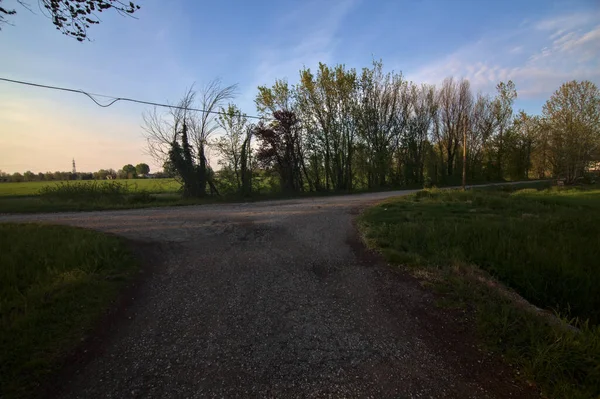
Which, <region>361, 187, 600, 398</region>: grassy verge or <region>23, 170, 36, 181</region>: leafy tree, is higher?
<region>23, 170, 36, 181</region>: leafy tree

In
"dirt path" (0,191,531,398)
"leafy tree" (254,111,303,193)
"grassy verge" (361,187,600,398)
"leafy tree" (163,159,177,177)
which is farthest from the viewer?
"leafy tree" (254,111,303,193)

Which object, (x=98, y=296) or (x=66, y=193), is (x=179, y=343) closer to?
(x=98, y=296)

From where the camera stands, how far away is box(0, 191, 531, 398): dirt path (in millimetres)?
2791

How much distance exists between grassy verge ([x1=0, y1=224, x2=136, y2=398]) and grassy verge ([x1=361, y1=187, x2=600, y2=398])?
509 cm

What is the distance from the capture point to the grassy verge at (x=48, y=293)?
3.06 meters

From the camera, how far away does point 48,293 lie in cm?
431

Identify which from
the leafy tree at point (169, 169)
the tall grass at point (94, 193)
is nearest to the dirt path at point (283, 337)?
the tall grass at point (94, 193)

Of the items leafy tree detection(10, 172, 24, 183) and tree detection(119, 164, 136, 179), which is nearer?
tree detection(119, 164, 136, 179)

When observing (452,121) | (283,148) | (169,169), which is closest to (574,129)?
(452,121)

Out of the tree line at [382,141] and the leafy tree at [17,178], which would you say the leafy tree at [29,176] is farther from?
the tree line at [382,141]

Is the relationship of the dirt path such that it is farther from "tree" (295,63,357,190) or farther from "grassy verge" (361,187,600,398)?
"tree" (295,63,357,190)

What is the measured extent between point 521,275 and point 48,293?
8421 millimetres


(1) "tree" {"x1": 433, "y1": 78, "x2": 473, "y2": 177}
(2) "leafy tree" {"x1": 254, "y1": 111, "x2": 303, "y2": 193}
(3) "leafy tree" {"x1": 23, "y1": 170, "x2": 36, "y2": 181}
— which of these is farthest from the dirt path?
(3) "leafy tree" {"x1": 23, "y1": 170, "x2": 36, "y2": 181}

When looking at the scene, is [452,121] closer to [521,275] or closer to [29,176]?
[521,275]
